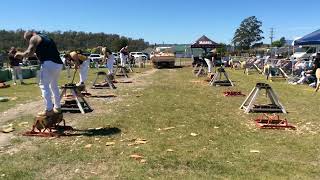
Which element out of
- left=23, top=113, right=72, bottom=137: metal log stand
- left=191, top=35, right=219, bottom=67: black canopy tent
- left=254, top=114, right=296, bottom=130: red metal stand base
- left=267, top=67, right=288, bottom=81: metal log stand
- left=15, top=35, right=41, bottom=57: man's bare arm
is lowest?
left=267, top=67, right=288, bottom=81: metal log stand

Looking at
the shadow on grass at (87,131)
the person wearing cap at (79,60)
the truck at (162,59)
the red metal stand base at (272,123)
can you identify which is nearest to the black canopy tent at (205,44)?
the truck at (162,59)

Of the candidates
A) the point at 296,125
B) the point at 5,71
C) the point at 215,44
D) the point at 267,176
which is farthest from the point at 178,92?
the point at 215,44

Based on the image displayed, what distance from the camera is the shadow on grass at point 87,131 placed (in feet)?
34.7

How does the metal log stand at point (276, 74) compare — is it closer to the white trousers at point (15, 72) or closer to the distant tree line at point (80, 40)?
the white trousers at point (15, 72)

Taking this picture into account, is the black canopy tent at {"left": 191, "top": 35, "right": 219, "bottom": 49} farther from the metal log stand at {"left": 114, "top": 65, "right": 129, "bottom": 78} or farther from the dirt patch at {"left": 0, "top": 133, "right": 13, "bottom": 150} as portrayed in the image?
the dirt patch at {"left": 0, "top": 133, "right": 13, "bottom": 150}

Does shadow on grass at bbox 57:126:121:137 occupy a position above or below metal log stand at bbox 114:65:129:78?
above

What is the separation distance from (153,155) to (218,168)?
1.31 m

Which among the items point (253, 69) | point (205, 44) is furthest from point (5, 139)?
Answer: point (205, 44)

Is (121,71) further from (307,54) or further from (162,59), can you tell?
(307,54)

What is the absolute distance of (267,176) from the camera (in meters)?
7.41

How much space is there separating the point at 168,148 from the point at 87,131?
2.50m

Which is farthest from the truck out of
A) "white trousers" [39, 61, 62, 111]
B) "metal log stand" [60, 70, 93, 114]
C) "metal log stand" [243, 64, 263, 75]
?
"white trousers" [39, 61, 62, 111]

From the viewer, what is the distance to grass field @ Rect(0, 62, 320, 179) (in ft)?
25.1

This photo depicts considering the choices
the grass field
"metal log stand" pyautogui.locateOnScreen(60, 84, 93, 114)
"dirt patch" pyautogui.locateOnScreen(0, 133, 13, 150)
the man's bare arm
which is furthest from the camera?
"metal log stand" pyautogui.locateOnScreen(60, 84, 93, 114)
